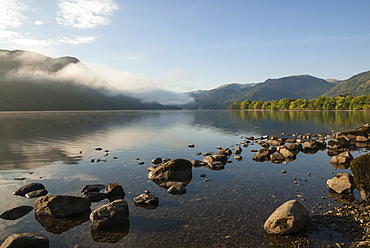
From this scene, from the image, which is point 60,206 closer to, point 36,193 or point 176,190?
point 36,193

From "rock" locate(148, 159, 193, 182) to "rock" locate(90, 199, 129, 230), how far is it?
384 inches

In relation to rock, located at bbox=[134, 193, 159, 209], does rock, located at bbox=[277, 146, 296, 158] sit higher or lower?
higher

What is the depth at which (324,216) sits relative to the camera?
16.9 m

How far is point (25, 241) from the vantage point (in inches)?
521

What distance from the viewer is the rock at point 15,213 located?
17.5m

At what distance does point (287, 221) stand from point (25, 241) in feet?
54.2

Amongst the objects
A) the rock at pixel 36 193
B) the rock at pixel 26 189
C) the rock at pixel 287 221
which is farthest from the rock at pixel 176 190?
the rock at pixel 26 189

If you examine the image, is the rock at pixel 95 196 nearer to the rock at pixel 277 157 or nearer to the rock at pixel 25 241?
the rock at pixel 25 241

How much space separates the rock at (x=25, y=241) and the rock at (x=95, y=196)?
6.50m

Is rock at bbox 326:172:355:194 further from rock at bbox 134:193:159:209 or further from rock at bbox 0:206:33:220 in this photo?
rock at bbox 0:206:33:220

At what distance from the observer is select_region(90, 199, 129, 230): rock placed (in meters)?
15.9

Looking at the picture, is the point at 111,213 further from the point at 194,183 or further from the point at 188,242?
the point at 194,183

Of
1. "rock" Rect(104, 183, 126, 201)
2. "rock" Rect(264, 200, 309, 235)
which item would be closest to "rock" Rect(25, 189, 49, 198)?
"rock" Rect(104, 183, 126, 201)

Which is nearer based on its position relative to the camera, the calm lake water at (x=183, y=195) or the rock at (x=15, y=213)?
the calm lake water at (x=183, y=195)
